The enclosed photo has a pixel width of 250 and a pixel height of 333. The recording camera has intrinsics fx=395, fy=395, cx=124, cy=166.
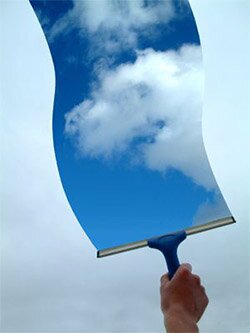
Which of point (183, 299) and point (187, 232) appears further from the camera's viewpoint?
point (187, 232)

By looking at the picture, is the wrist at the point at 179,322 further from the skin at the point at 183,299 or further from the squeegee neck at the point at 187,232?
the squeegee neck at the point at 187,232

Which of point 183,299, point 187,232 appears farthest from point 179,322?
point 187,232

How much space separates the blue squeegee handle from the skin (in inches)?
9.2

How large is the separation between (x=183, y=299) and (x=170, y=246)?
0.54 metres

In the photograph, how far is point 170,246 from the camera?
2359 mm

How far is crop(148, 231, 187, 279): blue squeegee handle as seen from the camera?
2213 mm

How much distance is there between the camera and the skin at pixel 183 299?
5.67ft

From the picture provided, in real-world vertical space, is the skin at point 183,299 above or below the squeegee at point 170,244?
below

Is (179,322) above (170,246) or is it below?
below

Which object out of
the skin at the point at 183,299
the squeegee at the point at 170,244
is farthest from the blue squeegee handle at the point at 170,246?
the skin at the point at 183,299

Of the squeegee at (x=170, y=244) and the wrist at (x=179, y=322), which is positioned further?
the squeegee at (x=170, y=244)

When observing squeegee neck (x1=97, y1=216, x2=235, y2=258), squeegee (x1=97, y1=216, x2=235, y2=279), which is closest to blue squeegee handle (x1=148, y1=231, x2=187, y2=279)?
squeegee (x1=97, y1=216, x2=235, y2=279)

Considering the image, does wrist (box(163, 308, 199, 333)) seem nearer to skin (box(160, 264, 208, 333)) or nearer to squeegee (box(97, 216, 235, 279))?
skin (box(160, 264, 208, 333))

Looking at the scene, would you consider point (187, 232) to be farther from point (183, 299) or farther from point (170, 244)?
point (183, 299)
